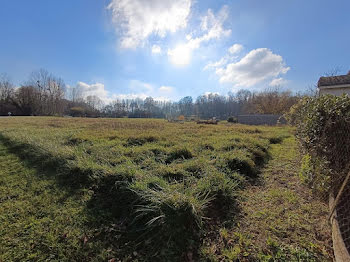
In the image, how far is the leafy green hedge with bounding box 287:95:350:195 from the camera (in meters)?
2.21

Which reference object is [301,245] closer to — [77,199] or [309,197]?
[309,197]

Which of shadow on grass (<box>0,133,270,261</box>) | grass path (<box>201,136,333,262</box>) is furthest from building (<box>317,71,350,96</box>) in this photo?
shadow on grass (<box>0,133,270,261</box>)

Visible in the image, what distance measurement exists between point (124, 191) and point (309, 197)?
9.63 ft

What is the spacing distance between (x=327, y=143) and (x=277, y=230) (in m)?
1.69

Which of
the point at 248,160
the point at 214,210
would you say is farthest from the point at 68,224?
the point at 248,160

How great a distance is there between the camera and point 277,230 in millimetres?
1831

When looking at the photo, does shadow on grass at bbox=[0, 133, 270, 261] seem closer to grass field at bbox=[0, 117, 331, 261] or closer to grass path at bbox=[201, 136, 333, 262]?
grass field at bbox=[0, 117, 331, 261]

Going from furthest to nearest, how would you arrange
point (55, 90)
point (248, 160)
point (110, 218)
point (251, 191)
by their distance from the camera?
point (55, 90) → point (248, 160) → point (251, 191) → point (110, 218)

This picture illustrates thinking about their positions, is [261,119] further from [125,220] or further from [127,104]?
[127,104]

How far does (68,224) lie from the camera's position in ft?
6.54

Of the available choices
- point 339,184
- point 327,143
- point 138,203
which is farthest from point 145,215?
point 327,143

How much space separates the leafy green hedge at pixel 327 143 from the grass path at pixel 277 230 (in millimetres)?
344

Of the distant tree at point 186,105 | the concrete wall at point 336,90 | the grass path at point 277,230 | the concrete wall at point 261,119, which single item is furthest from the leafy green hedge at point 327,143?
the distant tree at point 186,105

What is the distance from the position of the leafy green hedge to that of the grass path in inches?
13.5
